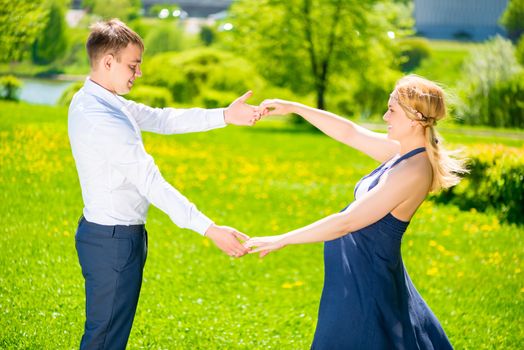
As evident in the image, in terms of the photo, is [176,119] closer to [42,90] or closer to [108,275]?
[108,275]

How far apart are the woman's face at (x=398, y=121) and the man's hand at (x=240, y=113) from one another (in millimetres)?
1135

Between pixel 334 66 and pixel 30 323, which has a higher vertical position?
pixel 30 323

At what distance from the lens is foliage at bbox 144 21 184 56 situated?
119ft

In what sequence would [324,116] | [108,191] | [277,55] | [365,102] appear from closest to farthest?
[108,191], [324,116], [277,55], [365,102]

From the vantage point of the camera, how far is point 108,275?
3986 millimetres

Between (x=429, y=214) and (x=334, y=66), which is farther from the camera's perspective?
(x=334, y=66)

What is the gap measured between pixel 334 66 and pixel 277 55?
84.4 inches

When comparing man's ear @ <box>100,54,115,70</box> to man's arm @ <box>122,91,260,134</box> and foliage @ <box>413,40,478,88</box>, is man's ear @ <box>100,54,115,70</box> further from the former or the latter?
foliage @ <box>413,40,478,88</box>

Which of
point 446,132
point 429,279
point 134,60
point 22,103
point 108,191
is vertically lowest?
point 446,132

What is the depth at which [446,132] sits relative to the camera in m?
24.1

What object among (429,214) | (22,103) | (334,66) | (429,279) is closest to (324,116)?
(429,279)

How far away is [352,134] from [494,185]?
6.87 metres

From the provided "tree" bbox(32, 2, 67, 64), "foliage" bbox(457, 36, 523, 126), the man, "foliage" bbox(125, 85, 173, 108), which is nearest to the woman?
the man

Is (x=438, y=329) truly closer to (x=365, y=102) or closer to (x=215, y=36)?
(x=365, y=102)
